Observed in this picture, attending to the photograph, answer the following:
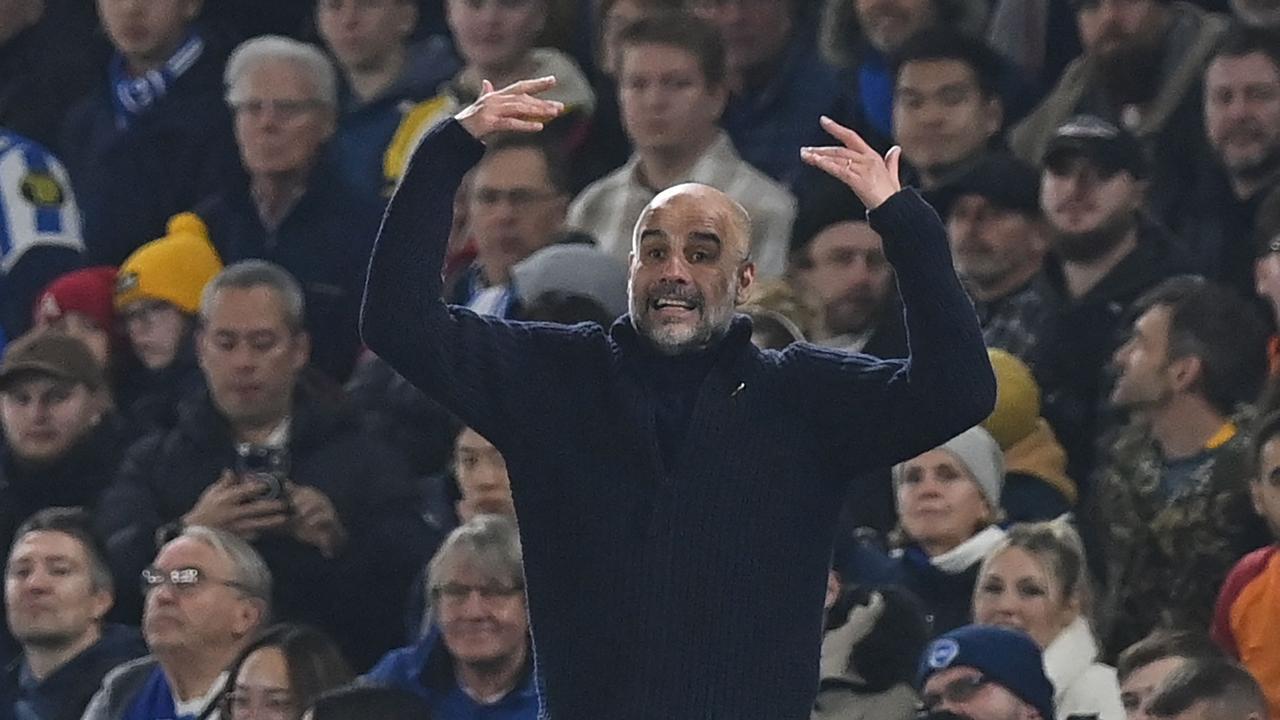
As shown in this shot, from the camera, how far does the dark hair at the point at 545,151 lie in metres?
8.61

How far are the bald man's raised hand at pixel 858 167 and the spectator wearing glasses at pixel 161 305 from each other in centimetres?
421

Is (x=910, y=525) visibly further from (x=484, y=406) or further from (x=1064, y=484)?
(x=484, y=406)

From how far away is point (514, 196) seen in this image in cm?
858

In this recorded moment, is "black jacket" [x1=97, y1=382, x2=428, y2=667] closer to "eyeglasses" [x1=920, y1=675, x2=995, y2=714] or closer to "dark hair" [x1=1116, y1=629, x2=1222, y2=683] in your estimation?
"eyeglasses" [x1=920, y1=675, x2=995, y2=714]

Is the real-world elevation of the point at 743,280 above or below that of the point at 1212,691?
above

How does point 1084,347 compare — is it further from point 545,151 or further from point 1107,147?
point 545,151

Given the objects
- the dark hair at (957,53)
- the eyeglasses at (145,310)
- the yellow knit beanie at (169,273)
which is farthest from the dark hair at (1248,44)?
the eyeglasses at (145,310)

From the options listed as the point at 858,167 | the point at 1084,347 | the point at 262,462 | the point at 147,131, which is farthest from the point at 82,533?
the point at 858,167

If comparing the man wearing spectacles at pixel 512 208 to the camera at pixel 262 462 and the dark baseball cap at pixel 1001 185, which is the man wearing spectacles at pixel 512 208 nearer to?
the camera at pixel 262 462

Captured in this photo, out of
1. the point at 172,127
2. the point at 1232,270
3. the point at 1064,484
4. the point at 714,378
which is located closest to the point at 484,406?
the point at 714,378

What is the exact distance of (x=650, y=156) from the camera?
8.67m

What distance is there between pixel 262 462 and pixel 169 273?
3.82 ft

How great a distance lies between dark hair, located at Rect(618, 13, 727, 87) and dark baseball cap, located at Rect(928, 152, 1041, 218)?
74 cm

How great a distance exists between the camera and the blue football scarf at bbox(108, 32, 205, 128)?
9.95 m
